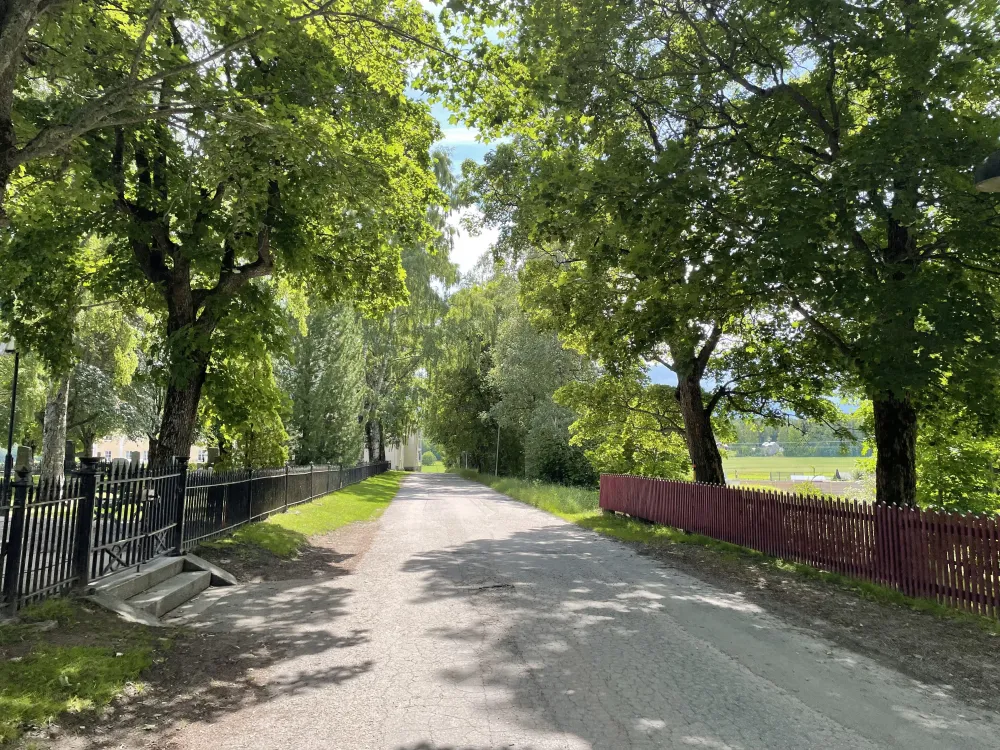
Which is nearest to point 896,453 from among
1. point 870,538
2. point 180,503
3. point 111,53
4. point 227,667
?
point 870,538

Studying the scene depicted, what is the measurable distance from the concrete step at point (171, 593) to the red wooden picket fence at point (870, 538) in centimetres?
977

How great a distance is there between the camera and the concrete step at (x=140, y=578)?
7277 millimetres

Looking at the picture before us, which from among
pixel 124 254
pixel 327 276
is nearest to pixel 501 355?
pixel 327 276

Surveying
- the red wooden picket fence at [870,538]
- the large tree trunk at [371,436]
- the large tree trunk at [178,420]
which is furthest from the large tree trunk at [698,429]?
the large tree trunk at [371,436]

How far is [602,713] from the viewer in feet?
15.2

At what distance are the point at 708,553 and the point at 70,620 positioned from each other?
1086 cm

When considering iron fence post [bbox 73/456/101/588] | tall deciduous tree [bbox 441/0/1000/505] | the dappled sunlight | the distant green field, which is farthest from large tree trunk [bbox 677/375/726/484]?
the distant green field

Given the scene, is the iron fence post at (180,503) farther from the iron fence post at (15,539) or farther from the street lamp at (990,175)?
the street lamp at (990,175)

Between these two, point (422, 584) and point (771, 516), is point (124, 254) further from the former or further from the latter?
point (771, 516)

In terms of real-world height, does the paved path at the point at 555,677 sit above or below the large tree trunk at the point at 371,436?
below

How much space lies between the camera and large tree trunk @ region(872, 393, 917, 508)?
11.8 m

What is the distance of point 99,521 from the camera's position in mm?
7547

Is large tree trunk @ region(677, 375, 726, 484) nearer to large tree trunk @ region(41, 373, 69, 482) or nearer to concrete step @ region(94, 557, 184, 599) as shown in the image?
concrete step @ region(94, 557, 184, 599)

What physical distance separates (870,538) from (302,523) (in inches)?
497
